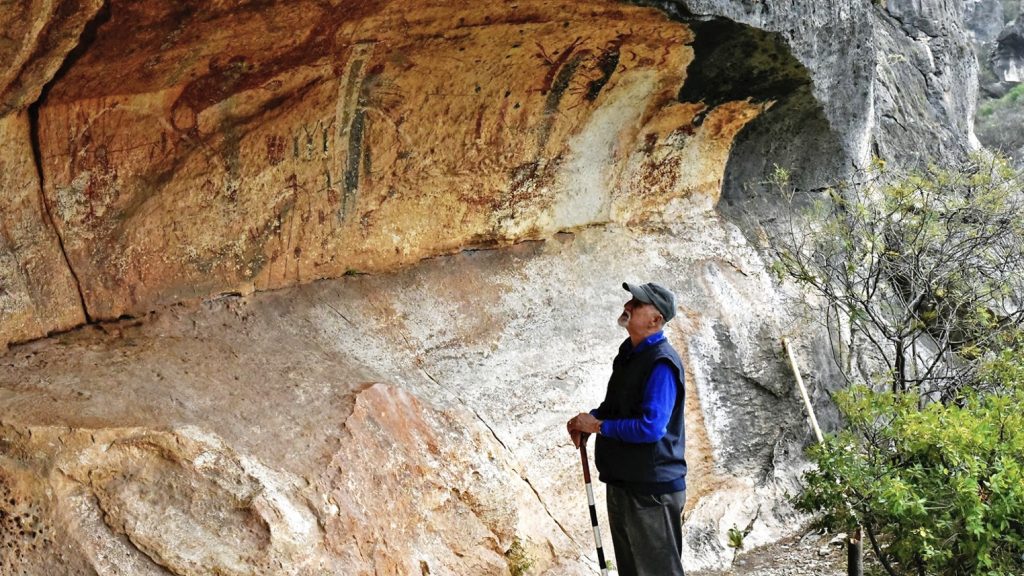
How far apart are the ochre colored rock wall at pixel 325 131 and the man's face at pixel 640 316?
1.81 metres

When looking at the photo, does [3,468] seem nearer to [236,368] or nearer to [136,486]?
[136,486]

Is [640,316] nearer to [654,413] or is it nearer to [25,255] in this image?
[654,413]

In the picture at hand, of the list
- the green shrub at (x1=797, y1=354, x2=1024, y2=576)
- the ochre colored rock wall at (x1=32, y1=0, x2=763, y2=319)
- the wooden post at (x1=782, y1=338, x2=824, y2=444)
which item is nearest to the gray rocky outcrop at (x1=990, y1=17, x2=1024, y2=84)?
the wooden post at (x1=782, y1=338, x2=824, y2=444)

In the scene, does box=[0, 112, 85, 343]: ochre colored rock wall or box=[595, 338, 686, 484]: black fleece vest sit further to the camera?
box=[0, 112, 85, 343]: ochre colored rock wall

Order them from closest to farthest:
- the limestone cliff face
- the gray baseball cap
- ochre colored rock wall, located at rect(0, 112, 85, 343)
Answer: the gray baseball cap
the limestone cliff face
ochre colored rock wall, located at rect(0, 112, 85, 343)

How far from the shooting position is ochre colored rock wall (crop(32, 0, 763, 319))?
3.86 m

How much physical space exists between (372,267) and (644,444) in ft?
7.98

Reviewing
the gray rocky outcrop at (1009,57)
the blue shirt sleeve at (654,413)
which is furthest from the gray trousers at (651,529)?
the gray rocky outcrop at (1009,57)

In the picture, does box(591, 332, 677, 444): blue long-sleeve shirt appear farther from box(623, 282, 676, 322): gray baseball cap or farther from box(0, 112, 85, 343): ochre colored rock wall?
box(0, 112, 85, 343): ochre colored rock wall

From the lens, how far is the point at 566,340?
5.64 metres

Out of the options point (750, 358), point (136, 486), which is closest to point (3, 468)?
point (136, 486)

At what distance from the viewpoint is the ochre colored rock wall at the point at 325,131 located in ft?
12.7

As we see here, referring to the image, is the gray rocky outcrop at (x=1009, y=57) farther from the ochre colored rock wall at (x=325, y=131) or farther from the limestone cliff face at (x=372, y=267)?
the ochre colored rock wall at (x=325, y=131)

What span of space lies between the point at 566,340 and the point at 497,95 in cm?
160
